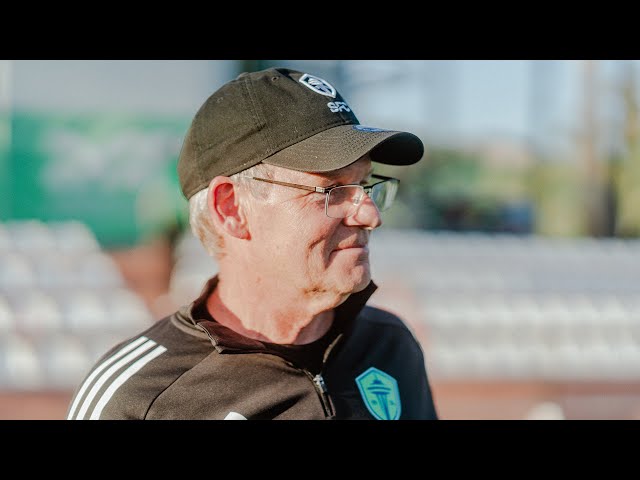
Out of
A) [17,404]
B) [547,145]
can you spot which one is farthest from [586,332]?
[547,145]

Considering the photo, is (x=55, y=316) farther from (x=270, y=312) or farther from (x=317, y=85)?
(x=317, y=85)

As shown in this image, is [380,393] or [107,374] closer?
[107,374]

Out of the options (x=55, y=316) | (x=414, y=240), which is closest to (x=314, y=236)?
(x=55, y=316)

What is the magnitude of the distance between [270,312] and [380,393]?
367 mm

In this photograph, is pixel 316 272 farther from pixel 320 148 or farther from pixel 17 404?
pixel 17 404

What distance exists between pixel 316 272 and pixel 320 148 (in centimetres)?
31

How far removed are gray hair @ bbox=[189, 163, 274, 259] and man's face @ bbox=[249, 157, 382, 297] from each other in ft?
0.08

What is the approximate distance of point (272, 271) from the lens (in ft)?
5.75

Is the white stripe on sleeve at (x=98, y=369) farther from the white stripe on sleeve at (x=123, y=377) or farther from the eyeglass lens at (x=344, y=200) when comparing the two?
the eyeglass lens at (x=344, y=200)

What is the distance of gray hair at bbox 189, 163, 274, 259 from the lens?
5.64 feet

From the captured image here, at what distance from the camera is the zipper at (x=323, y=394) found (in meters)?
1.65

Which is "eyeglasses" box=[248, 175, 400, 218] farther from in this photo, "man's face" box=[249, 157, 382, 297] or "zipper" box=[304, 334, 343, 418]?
"zipper" box=[304, 334, 343, 418]

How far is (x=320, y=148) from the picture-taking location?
1.66m

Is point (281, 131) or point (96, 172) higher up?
point (96, 172)
